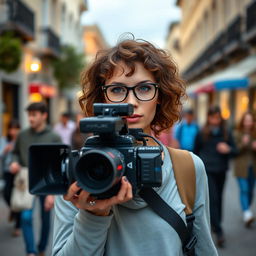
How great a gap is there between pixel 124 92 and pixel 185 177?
426 millimetres

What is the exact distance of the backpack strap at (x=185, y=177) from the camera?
1678 mm

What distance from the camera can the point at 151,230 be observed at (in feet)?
A: 5.06

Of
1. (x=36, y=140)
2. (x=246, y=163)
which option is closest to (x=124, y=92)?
(x=36, y=140)

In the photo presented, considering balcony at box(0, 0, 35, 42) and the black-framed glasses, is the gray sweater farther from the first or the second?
balcony at box(0, 0, 35, 42)

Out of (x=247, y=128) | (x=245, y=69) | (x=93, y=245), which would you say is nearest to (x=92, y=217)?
(x=93, y=245)

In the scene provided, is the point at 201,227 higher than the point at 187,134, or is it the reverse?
the point at 201,227

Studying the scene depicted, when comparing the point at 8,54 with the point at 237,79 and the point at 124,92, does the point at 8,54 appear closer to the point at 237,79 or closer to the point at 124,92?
the point at 237,79

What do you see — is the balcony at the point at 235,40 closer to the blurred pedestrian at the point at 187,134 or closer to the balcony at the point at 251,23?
the balcony at the point at 251,23

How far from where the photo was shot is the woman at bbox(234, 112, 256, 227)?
6332mm

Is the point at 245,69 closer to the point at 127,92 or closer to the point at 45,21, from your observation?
the point at 45,21

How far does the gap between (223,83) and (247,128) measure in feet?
23.4

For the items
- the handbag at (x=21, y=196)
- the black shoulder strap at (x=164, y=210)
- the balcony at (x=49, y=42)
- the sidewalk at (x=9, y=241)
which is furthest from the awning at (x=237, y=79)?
the black shoulder strap at (x=164, y=210)

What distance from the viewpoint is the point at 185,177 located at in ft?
5.61

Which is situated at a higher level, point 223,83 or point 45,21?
point 45,21
